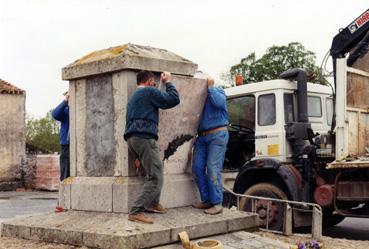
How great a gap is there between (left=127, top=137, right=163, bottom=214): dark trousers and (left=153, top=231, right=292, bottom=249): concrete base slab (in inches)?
21.8

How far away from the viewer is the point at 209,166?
657 centimetres

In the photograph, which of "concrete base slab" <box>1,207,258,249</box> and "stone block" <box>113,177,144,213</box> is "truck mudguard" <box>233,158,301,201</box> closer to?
"concrete base slab" <box>1,207,258,249</box>

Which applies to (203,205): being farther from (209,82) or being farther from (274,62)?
(274,62)

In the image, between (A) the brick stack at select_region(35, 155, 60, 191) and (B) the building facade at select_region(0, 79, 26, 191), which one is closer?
(A) the brick stack at select_region(35, 155, 60, 191)

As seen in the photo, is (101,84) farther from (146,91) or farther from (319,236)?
(319,236)

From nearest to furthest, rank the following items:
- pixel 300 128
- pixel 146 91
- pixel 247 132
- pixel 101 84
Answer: pixel 146 91
pixel 101 84
pixel 300 128
pixel 247 132

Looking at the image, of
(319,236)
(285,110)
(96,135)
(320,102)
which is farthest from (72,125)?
(320,102)

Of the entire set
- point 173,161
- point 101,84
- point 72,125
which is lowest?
point 173,161

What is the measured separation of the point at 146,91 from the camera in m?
5.89

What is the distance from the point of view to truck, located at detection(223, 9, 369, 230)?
331 inches

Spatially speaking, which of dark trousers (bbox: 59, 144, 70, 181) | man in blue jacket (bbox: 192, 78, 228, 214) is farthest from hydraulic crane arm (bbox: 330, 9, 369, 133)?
dark trousers (bbox: 59, 144, 70, 181)

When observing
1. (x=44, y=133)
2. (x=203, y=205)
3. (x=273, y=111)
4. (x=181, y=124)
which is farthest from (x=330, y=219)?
(x=44, y=133)

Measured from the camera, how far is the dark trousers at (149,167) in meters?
5.79

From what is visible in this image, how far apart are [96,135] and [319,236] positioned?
10.1 feet
